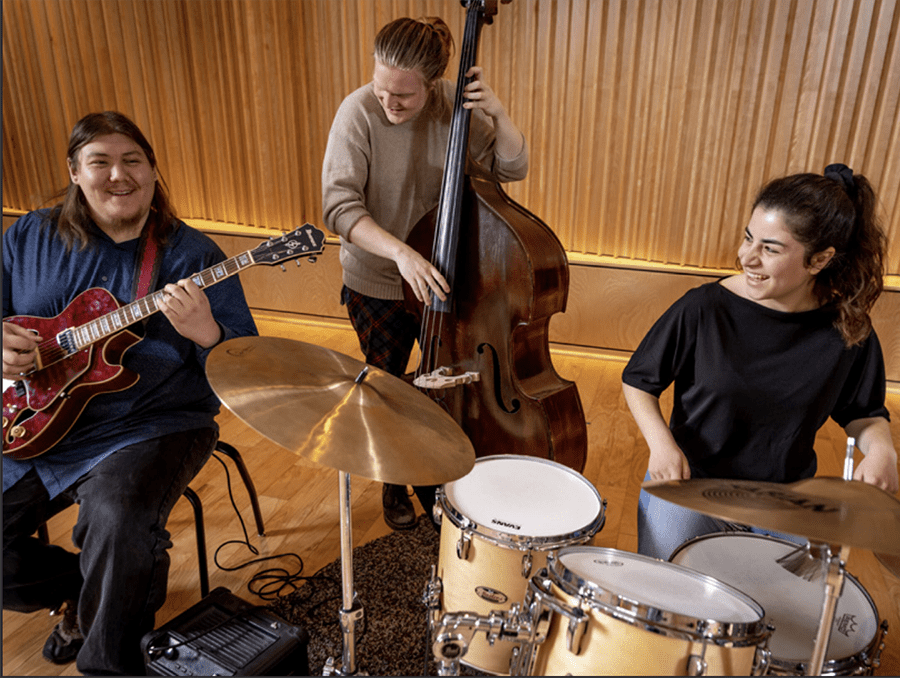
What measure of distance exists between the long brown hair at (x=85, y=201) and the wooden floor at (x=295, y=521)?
3.21 feet

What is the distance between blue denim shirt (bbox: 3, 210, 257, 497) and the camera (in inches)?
65.3

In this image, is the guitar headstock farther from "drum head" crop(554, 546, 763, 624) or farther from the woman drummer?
"drum head" crop(554, 546, 763, 624)

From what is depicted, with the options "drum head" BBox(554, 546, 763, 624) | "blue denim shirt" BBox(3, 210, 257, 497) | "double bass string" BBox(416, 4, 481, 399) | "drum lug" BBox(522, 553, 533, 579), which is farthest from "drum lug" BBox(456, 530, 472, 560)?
"blue denim shirt" BBox(3, 210, 257, 497)

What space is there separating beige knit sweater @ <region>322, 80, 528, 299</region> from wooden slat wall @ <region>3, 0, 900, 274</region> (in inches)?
58.2

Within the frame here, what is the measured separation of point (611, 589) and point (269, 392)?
61 cm

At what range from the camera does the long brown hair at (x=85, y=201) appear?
167 centimetres

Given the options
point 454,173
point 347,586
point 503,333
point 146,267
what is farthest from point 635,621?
point 146,267

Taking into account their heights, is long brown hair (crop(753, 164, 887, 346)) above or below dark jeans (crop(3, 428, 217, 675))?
above

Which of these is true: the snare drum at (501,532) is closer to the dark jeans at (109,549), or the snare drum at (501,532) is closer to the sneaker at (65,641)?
the dark jeans at (109,549)

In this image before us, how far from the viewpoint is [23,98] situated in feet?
13.3

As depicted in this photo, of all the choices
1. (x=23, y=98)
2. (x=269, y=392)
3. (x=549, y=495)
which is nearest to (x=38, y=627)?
(x=269, y=392)

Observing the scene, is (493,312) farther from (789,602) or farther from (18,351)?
(18,351)

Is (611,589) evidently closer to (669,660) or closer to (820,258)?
(669,660)

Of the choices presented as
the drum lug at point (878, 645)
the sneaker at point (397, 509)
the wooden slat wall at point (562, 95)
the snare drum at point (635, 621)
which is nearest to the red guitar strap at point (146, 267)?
the sneaker at point (397, 509)
